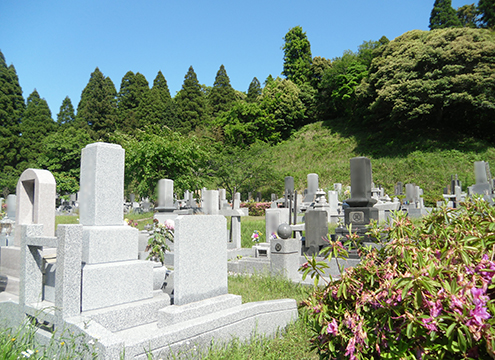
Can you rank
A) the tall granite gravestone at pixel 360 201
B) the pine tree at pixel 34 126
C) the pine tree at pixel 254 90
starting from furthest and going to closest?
1. the pine tree at pixel 254 90
2. the pine tree at pixel 34 126
3. the tall granite gravestone at pixel 360 201

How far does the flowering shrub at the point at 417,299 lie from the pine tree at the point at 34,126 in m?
46.2

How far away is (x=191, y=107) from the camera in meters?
47.1

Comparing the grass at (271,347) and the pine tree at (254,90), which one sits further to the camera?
the pine tree at (254,90)

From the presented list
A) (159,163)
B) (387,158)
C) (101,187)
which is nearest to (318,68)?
(387,158)

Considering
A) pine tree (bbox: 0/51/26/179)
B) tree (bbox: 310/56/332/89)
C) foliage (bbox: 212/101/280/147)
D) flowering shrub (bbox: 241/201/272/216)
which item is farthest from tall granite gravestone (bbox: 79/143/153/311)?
tree (bbox: 310/56/332/89)

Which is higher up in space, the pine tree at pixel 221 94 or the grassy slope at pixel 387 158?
the pine tree at pixel 221 94

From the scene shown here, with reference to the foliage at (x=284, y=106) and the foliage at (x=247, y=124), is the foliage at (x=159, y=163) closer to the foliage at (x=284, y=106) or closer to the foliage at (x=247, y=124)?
the foliage at (x=247, y=124)

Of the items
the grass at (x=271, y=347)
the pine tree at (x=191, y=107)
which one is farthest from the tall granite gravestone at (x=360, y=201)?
the pine tree at (x=191, y=107)

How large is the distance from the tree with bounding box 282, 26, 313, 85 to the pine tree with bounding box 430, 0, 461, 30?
56.0ft

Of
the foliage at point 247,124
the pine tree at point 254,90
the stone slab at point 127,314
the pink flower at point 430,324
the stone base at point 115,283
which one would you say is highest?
the pine tree at point 254,90

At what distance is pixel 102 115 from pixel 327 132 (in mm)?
31312

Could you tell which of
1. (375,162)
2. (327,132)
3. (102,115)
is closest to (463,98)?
(375,162)

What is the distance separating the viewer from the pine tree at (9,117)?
3934 cm

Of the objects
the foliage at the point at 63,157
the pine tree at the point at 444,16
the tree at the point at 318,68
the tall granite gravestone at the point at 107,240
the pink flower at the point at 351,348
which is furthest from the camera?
the tree at the point at 318,68
